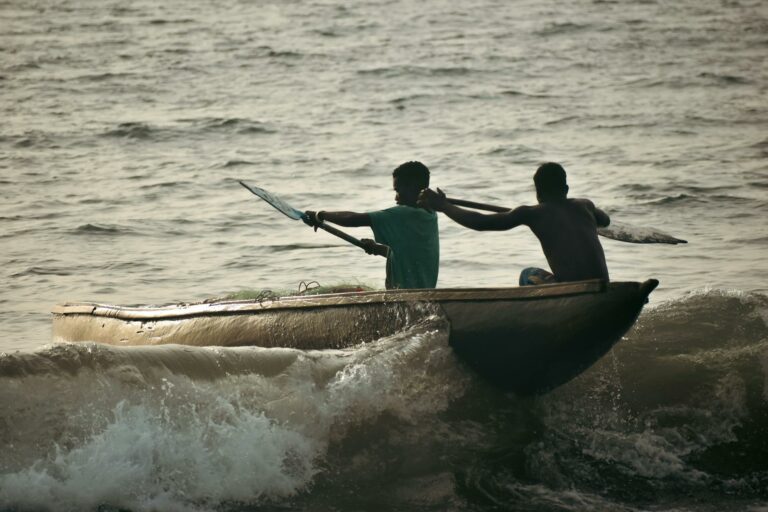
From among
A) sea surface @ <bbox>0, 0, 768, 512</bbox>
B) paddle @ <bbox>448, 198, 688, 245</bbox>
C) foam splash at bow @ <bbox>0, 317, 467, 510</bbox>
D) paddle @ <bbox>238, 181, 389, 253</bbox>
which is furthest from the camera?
paddle @ <bbox>238, 181, 389, 253</bbox>

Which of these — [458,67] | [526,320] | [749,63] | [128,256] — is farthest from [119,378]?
[749,63]

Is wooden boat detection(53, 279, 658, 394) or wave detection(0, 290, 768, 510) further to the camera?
wooden boat detection(53, 279, 658, 394)

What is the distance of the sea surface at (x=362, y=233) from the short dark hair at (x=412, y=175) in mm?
1261

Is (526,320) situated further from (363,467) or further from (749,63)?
(749,63)

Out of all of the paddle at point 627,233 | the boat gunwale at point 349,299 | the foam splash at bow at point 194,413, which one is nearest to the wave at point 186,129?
the boat gunwale at point 349,299

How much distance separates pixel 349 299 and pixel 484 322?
3.29ft

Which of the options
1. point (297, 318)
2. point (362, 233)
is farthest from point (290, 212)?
point (362, 233)

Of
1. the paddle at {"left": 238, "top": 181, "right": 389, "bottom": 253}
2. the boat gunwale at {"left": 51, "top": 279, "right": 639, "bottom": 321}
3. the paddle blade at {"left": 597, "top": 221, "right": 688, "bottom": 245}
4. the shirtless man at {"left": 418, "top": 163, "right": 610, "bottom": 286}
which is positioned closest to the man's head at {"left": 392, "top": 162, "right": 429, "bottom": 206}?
the paddle at {"left": 238, "top": 181, "right": 389, "bottom": 253}

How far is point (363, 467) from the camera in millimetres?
7336

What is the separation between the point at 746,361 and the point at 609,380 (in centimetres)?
105

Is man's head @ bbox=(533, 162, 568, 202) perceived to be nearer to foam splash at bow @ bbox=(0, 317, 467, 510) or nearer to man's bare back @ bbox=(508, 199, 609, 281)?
man's bare back @ bbox=(508, 199, 609, 281)

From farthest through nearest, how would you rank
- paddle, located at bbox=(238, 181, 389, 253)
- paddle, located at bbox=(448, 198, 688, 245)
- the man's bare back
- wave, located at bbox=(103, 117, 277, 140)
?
wave, located at bbox=(103, 117, 277, 140), paddle, located at bbox=(238, 181, 389, 253), paddle, located at bbox=(448, 198, 688, 245), the man's bare back

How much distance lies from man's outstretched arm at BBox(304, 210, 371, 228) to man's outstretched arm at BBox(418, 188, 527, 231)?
2.24 ft

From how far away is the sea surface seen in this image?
702 centimetres
